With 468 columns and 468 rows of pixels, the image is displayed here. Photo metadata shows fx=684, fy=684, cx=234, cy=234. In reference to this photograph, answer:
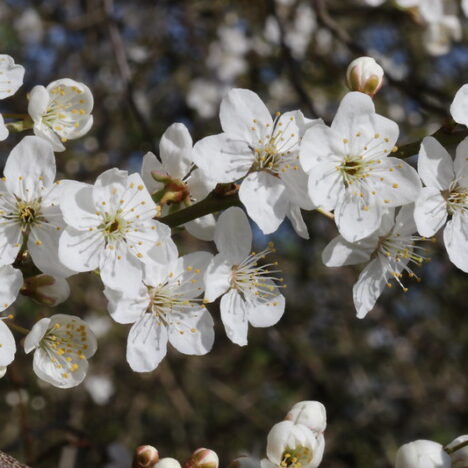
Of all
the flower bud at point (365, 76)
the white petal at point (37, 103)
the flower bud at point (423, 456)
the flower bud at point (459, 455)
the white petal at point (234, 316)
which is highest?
the flower bud at point (365, 76)

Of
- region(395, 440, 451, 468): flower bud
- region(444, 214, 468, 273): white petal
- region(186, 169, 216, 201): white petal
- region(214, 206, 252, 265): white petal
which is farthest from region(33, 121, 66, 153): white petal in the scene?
region(395, 440, 451, 468): flower bud

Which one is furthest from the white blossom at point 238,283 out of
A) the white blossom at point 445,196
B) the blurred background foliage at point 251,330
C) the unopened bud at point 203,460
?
the blurred background foliage at point 251,330

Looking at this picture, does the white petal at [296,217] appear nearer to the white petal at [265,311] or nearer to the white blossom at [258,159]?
the white blossom at [258,159]

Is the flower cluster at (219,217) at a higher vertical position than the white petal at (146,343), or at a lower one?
higher

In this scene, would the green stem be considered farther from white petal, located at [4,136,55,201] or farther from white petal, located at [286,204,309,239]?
white petal, located at [4,136,55,201]

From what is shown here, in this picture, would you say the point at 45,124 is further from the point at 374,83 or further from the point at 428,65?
the point at 428,65

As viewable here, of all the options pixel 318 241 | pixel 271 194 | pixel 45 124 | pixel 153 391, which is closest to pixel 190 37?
pixel 318 241

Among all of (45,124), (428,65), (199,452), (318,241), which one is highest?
(45,124)

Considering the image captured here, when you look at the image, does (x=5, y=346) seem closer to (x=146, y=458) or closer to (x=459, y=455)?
(x=146, y=458)
